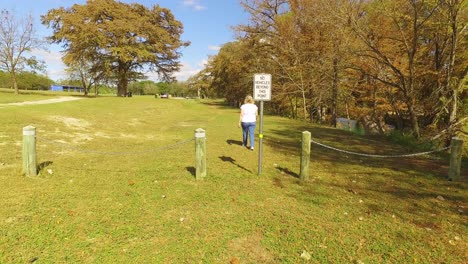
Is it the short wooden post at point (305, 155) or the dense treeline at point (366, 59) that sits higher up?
the dense treeline at point (366, 59)

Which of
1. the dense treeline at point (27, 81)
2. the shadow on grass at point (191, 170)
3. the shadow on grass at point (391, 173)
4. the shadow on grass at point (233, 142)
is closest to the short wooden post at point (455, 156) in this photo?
the shadow on grass at point (391, 173)

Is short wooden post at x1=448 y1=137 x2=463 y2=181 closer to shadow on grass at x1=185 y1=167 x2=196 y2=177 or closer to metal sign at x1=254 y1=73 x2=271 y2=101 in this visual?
metal sign at x1=254 y1=73 x2=271 y2=101

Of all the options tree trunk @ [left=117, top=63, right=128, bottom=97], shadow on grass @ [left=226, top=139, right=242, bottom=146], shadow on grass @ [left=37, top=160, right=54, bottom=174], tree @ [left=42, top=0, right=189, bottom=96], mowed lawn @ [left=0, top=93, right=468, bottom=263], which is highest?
tree @ [left=42, top=0, right=189, bottom=96]

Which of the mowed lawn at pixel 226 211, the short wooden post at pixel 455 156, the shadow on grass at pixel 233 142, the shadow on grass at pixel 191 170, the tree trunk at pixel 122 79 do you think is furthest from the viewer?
the tree trunk at pixel 122 79

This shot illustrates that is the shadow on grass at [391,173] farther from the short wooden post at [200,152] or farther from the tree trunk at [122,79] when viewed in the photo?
the tree trunk at [122,79]

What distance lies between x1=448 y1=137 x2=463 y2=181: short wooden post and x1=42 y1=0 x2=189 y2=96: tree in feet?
113

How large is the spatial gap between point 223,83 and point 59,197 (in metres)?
45.2

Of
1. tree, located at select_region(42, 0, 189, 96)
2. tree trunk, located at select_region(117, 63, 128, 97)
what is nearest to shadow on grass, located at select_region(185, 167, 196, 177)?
tree, located at select_region(42, 0, 189, 96)

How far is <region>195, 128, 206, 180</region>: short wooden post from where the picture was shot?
609 cm

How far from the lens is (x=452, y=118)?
11.4m

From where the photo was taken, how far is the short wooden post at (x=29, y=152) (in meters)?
5.98

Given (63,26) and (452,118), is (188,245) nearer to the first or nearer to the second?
(452,118)

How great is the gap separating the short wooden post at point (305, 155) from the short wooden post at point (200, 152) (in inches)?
80.6

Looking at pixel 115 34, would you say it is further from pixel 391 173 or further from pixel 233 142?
pixel 391 173
